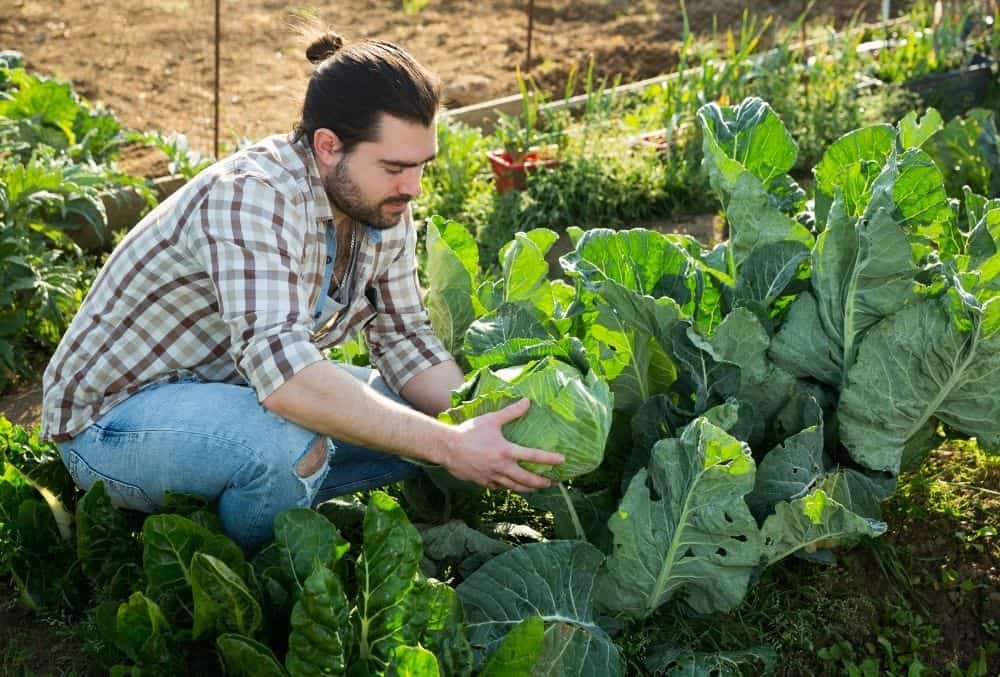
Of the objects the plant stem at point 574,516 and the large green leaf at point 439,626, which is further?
the plant stem at point 574,516

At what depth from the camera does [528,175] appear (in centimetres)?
522

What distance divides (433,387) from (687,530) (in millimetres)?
857

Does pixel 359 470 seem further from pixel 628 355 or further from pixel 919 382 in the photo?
pixel 919 382

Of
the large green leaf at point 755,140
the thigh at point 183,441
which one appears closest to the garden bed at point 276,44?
the thigh at point 183,441

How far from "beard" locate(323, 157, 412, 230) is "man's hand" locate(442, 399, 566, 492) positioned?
0.59 m

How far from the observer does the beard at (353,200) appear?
2.75 m

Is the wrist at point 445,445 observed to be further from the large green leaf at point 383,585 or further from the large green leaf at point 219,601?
the large green leaf at point 219,601

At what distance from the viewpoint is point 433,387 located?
3107 millimetres

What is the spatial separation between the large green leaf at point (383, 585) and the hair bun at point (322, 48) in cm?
117

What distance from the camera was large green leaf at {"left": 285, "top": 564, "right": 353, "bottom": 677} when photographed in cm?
220

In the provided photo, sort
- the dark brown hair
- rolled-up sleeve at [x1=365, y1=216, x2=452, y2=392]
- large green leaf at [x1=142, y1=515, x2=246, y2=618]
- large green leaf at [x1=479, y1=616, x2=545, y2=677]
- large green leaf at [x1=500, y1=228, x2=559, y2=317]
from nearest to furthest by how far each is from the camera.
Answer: large green leaf at [x1=479, y1=616, x2=545, y2=677] → large green leaf at [x1=142, y1=515, x2=246, y2=618] → the dark brown hair → large green leaf at [x1=500, y1=228, x2=559, y2=317] → rolled-up sleeve at [x1=365, y1=216, x2=452, y2=392]

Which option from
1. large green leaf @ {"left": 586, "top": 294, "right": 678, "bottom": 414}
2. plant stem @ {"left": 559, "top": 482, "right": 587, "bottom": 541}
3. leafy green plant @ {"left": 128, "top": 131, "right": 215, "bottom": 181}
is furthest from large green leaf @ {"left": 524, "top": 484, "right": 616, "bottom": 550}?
leafy green plant @ {"left": 128, "top": 131, "right": 215, "bottom": 181}

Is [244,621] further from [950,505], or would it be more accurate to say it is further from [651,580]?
[950,505]

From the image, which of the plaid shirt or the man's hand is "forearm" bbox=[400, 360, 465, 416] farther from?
the man's hand
